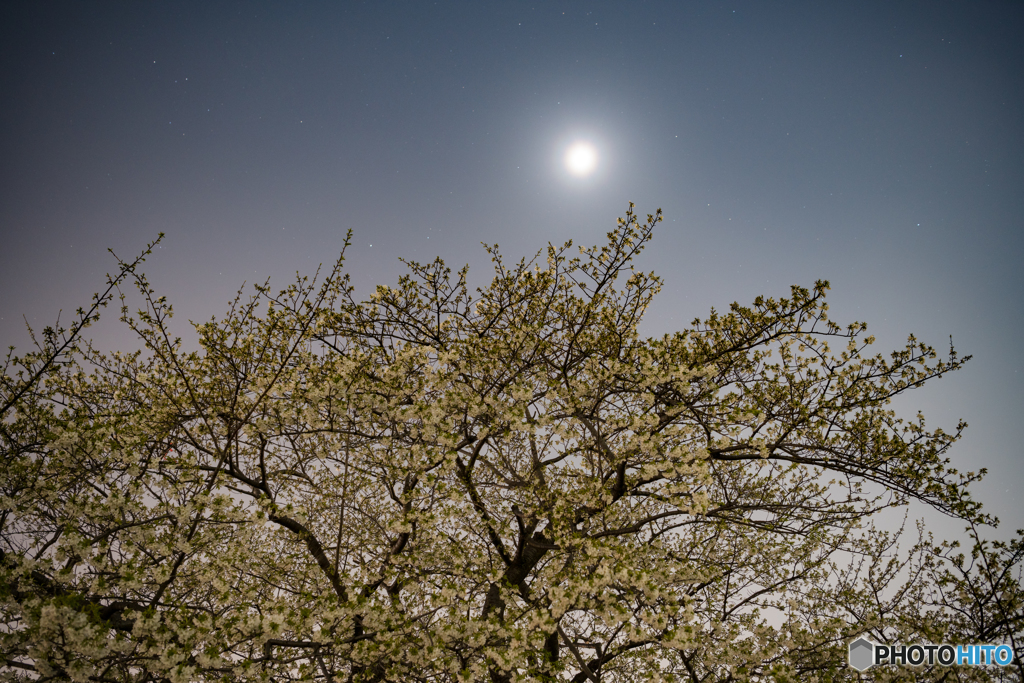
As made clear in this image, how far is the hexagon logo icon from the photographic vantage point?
20.7ft

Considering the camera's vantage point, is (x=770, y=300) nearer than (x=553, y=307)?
Yes

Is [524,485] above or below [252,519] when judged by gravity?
above

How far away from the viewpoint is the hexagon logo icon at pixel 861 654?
20.7ft

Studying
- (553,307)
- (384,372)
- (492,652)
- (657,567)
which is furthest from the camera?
(553,307)

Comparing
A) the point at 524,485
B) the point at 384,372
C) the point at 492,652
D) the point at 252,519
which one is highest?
the point at 384,372

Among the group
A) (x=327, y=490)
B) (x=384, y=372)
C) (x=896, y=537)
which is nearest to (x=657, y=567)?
(x=384, y=372)

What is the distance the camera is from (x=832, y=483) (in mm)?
7035

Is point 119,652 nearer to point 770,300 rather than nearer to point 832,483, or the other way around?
point 770,300

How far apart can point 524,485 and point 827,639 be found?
4722 millimetres

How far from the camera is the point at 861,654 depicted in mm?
6395

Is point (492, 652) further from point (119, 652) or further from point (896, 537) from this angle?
point (896, 537)

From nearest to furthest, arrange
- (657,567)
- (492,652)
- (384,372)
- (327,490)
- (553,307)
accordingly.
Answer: (492,652)
(657,567)
(384,372)
(327,490)
(553,307)

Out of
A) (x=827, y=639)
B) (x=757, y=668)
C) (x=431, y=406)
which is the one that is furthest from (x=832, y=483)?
(x=431, y=406)

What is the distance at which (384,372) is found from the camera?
6895 mm
